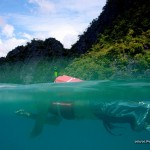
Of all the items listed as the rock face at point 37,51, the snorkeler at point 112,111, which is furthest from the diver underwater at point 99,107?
the rock face at point 37,51

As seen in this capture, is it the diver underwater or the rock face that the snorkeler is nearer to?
the diver underwater

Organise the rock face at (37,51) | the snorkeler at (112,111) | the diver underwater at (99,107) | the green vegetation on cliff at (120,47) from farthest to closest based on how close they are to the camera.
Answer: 1. the rock face at (37,51)
2. the green vegetation on cliff at (120,47)
3. the snorkeler at (112,111)
4. the diver underwater at (99,107)

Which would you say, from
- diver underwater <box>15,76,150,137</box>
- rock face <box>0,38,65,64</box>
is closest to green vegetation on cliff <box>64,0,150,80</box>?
diver underwater <box>15,76,150,137</box>

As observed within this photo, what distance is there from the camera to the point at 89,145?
44.7 metres

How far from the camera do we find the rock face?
1259 inches

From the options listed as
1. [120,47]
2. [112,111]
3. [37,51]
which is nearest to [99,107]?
[112,111]

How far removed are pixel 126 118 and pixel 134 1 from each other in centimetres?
1914

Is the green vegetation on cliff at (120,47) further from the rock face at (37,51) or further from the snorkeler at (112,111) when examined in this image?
the rock face at (37,51)

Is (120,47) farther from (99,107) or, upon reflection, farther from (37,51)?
(37,51)

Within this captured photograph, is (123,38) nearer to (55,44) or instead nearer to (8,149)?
(55,44)

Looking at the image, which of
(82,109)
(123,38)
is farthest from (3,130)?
(123,38)

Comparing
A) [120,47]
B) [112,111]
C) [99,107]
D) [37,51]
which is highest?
[37,51]

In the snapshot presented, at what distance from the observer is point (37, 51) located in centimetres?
3306

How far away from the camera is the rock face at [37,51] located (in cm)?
3197
